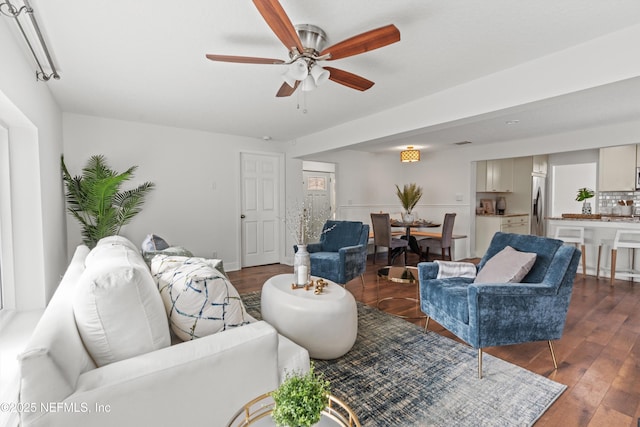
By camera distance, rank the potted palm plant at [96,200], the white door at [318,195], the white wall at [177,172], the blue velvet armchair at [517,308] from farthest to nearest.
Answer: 1. the white door at [318,195]
2. the white wall at [177,172]
3. the potted palm plant at [96,200]
4. the blue velvet armchair at [517,308]

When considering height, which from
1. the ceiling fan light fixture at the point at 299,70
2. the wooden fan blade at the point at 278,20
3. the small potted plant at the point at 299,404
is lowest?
the small potted plant at the point at 299,404

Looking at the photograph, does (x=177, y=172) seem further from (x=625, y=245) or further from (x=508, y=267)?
(x=625, y=245)

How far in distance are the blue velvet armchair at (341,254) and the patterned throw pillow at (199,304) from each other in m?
2.15

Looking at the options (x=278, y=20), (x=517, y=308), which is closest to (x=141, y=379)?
(x=278, y=20)

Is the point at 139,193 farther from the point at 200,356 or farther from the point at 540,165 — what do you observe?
the point at 540,165

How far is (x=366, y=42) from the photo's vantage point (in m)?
1.72

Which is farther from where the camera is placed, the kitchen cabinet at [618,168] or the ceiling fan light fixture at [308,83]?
the kitchen cabinet at [618,168]

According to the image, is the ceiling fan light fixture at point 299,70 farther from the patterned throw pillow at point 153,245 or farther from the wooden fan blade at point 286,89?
the patterned throw pillow at point 153,245

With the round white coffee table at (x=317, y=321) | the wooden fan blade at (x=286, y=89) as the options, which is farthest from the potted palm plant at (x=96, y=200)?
the round white coffee table at (x=317, y=321)

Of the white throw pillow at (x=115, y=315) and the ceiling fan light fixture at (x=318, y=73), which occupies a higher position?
the ceiling fan light fixture at (x=318, y=73)

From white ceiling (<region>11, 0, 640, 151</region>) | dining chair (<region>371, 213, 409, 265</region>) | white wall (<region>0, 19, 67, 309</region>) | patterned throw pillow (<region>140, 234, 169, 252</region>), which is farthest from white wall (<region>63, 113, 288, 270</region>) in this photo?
dining chair (<region>371, 213, 409, 265</region>)

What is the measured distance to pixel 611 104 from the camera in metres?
3.40

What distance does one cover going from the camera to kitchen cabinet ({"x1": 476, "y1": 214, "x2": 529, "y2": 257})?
5.93m

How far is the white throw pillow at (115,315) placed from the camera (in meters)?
1.09
